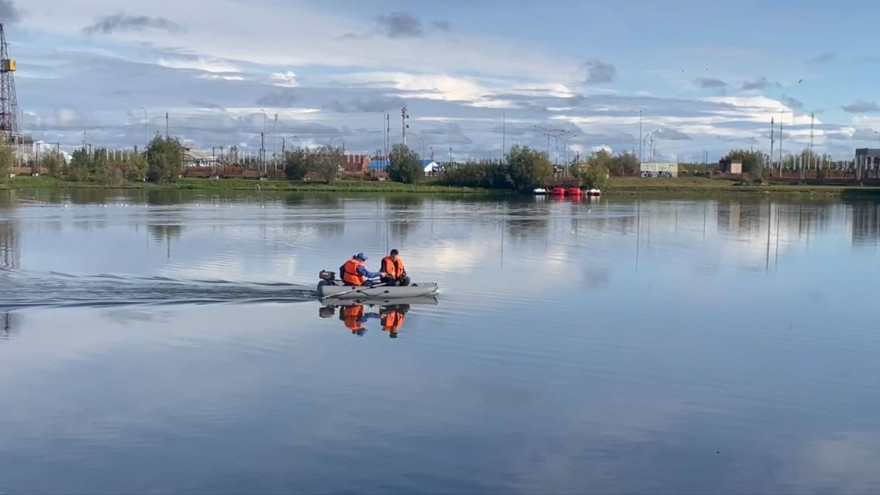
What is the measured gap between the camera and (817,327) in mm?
24797

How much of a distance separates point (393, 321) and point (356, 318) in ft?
3.46

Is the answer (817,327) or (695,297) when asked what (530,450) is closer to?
(817,327)

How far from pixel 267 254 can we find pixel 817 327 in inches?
828

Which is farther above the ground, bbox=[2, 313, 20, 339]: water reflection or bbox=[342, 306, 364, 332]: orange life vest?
bbox=[2, 313, 20, 339]: water reflection

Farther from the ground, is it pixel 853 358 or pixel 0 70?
pixel 0 70

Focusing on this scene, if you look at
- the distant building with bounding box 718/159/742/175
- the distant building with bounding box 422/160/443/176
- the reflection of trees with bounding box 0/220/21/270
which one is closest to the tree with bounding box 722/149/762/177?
the distant building with bounding box 718/159/742/175

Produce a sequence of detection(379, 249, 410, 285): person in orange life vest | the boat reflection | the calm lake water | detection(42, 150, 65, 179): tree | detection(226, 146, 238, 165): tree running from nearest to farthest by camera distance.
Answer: the calm lake water → the boat reflection → detection(379, 249, 410, 285): person in orange life vest → detection(42, 150, 65, 179): tree → detection(226, 146, 238, 165): tree

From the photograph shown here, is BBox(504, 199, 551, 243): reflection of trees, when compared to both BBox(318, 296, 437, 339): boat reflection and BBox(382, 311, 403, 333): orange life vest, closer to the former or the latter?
BBox(318, 296, 437, 339): boat reflection

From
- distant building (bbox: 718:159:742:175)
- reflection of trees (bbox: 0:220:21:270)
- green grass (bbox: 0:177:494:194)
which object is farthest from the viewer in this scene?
distant building (bbox: 718:159:742:175)

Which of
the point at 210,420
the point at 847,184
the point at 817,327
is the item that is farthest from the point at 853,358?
the point at 847,184

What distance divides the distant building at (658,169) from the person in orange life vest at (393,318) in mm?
124655

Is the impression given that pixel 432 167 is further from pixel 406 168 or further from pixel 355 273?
pixel 355 273

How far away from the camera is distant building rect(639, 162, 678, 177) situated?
492ft

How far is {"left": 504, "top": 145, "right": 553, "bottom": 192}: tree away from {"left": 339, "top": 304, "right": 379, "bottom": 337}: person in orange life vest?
101 metres
